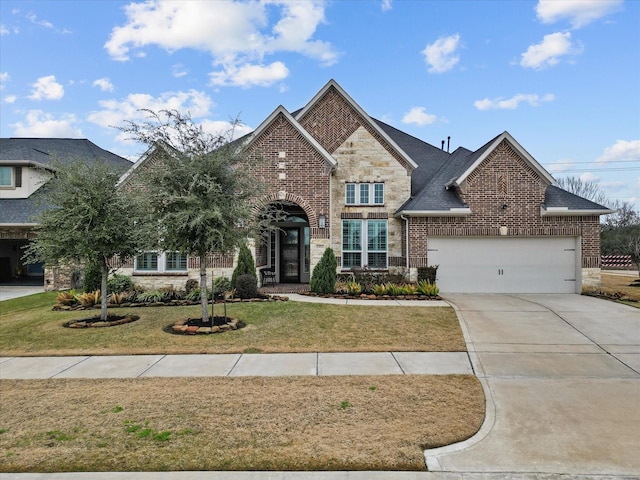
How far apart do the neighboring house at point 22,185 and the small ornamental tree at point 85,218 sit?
5.37 metres

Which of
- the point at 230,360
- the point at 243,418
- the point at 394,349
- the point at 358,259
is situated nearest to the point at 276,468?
the point at 243,418

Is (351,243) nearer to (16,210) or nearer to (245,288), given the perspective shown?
(245,288)

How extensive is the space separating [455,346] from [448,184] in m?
9.51

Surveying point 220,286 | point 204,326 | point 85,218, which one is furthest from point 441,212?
point 85,218

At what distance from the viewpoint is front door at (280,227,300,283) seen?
1872cm

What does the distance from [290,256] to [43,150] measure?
14.8 metres

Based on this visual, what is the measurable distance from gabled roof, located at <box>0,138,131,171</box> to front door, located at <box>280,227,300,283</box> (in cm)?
824

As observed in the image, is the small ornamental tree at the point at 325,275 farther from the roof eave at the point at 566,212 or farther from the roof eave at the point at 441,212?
the roof eave at the point at 566,212

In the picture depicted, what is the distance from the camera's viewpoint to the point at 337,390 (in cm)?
585

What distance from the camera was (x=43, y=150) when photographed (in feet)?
71.7

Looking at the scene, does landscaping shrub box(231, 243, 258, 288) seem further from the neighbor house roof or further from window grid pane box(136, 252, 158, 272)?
the neighbor house roof

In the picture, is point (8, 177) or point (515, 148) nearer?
point (515, 148)

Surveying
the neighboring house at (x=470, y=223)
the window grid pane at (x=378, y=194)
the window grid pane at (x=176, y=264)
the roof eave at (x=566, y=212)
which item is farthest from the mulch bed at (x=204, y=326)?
the roof eave at (x=566, y=212)

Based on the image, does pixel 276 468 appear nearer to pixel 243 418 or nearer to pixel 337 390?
pixel 243 418
